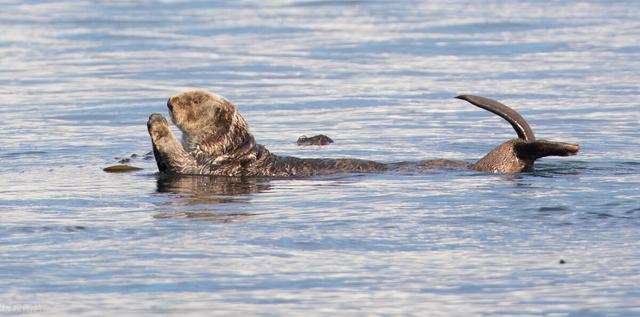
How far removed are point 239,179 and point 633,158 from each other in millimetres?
2508

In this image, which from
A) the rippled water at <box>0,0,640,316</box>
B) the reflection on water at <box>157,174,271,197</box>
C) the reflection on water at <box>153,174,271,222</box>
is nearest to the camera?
the rippled water at <box>0,0,640,316</box>

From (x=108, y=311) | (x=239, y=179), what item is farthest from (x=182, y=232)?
(x=239, y=179)

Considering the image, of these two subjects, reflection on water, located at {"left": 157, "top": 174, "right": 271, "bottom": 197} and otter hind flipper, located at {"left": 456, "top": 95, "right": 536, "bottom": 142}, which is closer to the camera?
reflection on water, located at {"left": 157, "top": 174, "right": 271, "bottom": 197}

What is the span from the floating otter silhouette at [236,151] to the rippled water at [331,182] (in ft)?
0.58

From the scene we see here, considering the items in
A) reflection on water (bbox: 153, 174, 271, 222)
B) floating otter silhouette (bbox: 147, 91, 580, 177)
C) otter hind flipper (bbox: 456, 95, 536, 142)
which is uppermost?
otter hind flipper (bbox: 456, 95, 536, 142)

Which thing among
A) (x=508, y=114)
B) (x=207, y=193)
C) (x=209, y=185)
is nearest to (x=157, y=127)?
(x=209, y=185)

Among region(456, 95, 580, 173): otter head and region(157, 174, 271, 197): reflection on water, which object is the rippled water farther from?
region(456, 95, 580, 173): otter head

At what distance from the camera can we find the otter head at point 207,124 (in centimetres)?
879

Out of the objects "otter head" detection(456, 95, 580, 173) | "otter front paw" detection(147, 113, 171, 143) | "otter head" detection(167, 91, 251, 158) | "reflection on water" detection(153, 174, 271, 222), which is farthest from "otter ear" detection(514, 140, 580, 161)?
"otter front paw" detection(147, 113, 171, 143)

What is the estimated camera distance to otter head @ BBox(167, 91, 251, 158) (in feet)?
28.8

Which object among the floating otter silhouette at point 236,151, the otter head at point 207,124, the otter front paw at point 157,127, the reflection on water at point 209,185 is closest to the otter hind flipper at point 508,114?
the floating otter silhouette at point 236,151

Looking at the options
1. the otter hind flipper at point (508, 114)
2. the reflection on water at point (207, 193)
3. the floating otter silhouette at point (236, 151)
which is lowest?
the reflection on water at point (207, 193)

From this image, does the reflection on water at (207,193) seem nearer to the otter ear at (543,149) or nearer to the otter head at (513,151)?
the otter head at (513,151)

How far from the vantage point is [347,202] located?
7.42m
